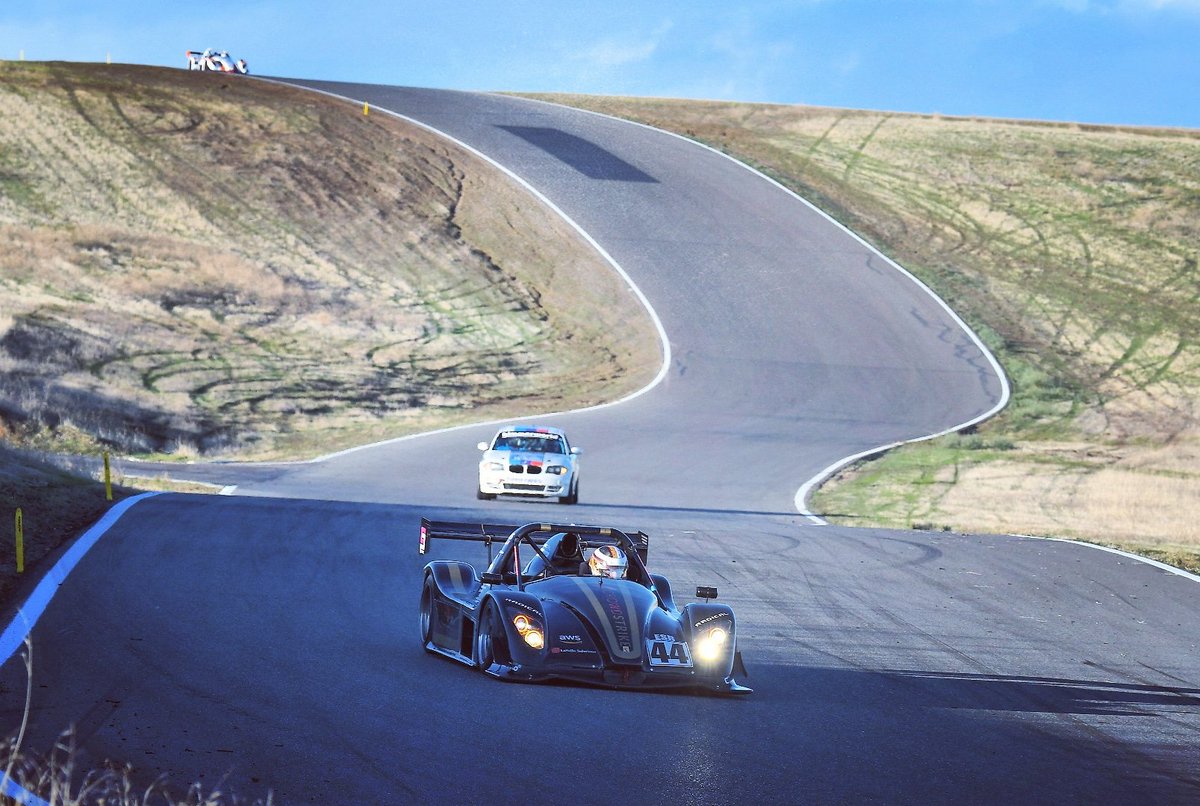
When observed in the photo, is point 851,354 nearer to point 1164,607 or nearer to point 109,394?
point 109,394

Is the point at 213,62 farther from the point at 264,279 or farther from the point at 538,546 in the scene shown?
the point at 538,546

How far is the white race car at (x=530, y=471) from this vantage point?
28.2m

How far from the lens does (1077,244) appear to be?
2640 inches

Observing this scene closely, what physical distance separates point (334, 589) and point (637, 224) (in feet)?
163

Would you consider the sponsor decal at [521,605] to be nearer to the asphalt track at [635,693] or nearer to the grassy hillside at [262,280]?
the asphalt track at [635,693]

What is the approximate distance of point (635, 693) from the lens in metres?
11.4

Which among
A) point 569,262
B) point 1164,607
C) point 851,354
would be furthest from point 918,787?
point 569,262

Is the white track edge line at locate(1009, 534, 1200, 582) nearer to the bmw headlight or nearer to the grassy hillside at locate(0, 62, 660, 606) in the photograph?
the bmw headlight

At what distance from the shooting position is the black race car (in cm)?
1120

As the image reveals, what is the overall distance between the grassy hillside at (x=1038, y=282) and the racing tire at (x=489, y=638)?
13.3 m

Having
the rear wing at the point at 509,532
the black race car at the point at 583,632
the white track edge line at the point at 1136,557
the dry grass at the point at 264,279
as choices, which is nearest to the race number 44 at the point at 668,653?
the black race car at the point at 583,632

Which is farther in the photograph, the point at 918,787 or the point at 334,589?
the point at 334,589

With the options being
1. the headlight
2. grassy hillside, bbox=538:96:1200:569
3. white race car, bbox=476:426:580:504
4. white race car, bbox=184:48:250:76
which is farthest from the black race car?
white race car, bbox=184:48:250:76

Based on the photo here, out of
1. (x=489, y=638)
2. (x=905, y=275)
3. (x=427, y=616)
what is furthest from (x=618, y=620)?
(x=905, y=275)
